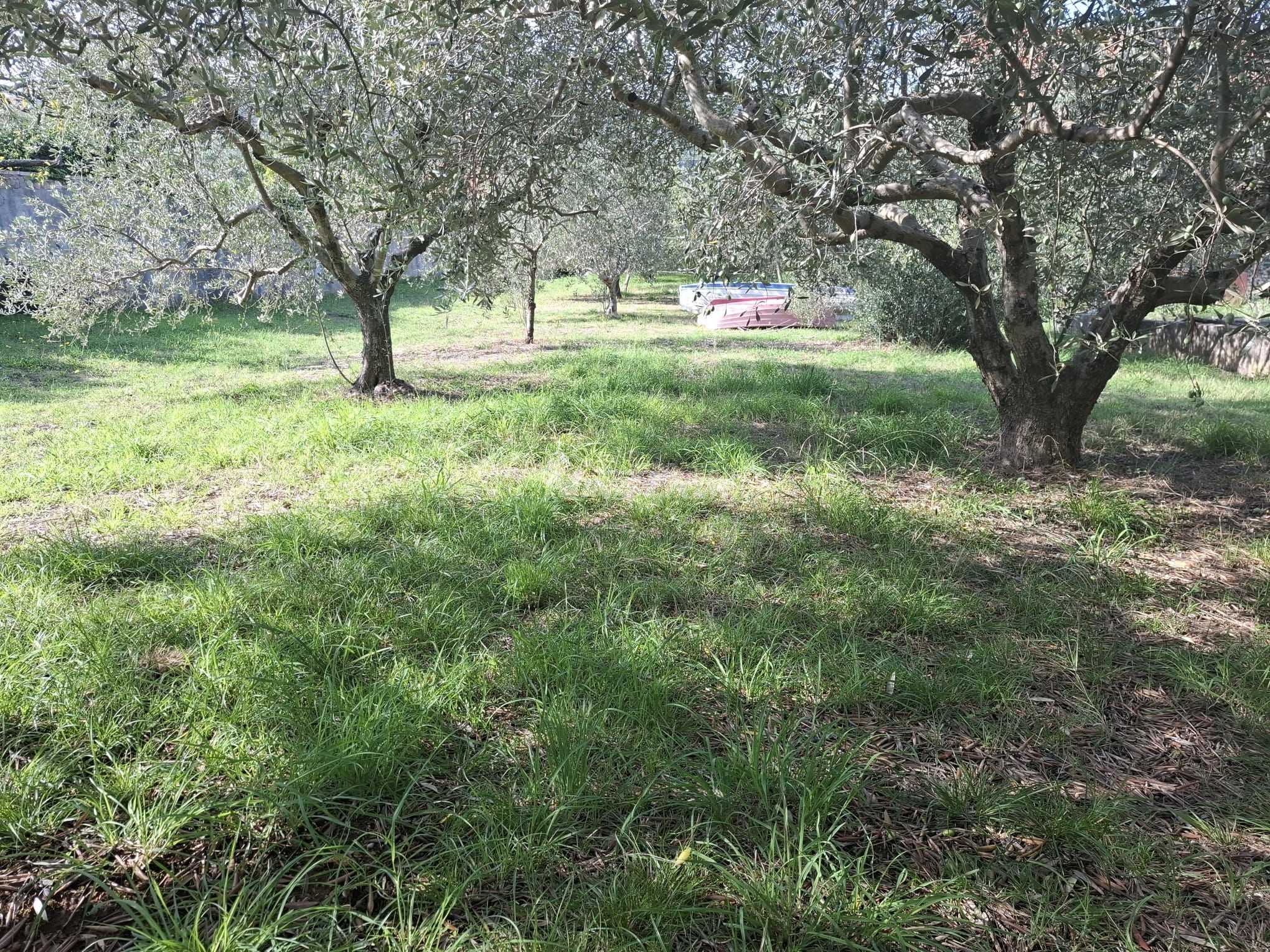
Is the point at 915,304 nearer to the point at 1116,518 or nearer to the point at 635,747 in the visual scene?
the point at 1116,518

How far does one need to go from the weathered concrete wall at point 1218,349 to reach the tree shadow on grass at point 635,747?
10.3 metres

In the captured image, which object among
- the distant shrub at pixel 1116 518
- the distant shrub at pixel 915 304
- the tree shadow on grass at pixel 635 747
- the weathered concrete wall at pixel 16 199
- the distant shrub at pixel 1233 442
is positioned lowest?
the tree shadow on grass at pixel 635 747

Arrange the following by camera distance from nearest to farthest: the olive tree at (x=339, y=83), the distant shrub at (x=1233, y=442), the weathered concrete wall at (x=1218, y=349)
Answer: the olive tree at (x=339, y=83)
the distant shrub at (x=1233, y=442)
the weathered concrete wall at (x=1218, y=349)

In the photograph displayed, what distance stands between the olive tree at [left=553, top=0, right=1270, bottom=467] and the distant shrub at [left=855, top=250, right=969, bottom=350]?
8443mm

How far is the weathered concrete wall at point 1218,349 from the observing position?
38.0 feet

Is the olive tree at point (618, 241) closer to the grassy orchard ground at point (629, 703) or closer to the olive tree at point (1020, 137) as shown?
the olive tree at point (1020, 137)

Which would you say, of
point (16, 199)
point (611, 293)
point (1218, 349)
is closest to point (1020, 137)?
point (1218, 349)

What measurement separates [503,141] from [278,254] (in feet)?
22.7

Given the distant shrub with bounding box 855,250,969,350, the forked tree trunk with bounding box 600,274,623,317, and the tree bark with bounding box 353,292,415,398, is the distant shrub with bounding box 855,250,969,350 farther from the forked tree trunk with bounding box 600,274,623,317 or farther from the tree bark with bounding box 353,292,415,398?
the forked tree trunk with bounding box 600,274,623,317

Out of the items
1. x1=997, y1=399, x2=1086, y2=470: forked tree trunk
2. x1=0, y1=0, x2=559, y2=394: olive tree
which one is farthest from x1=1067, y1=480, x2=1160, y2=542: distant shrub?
x1=0, y1=0, x2=559, y2=394: olive tree

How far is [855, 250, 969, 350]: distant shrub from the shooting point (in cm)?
1418

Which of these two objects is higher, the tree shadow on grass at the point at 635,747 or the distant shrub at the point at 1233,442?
the distant shrub at the point at 1233,442

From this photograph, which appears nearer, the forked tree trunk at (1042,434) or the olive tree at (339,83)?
the olive tree at (339,83)

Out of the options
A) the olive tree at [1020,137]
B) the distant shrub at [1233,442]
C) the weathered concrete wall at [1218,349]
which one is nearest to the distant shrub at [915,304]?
the weathered concrete wall at [1218,349]
